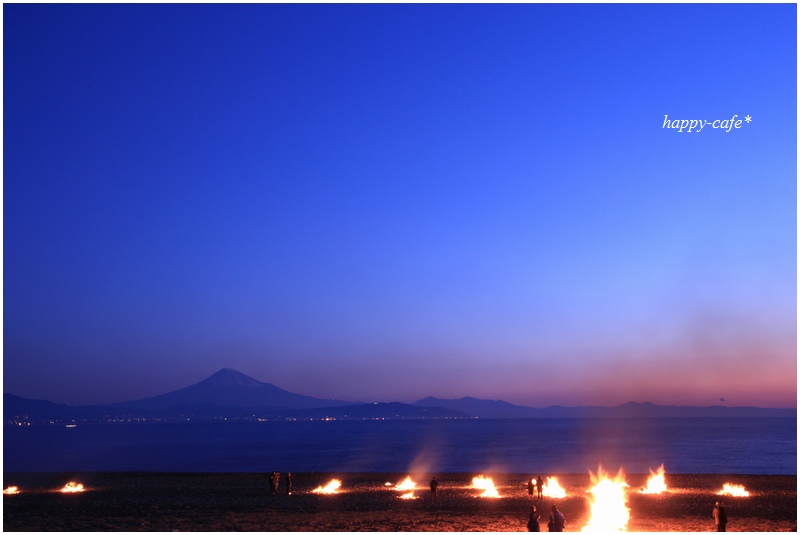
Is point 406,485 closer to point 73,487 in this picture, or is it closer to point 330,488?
point 330,488

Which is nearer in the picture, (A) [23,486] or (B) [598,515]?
(B) [598,515]

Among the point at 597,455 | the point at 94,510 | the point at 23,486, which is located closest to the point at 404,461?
the point at 597,455

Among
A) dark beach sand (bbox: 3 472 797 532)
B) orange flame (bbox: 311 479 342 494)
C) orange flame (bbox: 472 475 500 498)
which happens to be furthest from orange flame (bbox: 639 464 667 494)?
orange flame (bbox: 311 479 342 494)

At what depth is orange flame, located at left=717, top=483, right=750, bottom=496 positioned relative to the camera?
33969 mm

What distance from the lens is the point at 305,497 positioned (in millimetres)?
33562

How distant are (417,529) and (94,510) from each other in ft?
43.9

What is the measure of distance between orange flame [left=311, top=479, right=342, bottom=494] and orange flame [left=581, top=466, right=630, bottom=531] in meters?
12.5

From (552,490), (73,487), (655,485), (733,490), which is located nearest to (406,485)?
(552,490)

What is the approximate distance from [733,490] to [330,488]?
19.5 metres

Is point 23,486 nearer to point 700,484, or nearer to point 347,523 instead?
point 347,523

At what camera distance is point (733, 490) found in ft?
115

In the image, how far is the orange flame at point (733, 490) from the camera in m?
34.0

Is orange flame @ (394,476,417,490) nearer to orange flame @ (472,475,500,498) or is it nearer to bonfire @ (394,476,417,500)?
bonfire @ (394,476,417,500)

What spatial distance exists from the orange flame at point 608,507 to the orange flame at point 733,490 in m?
4.49
